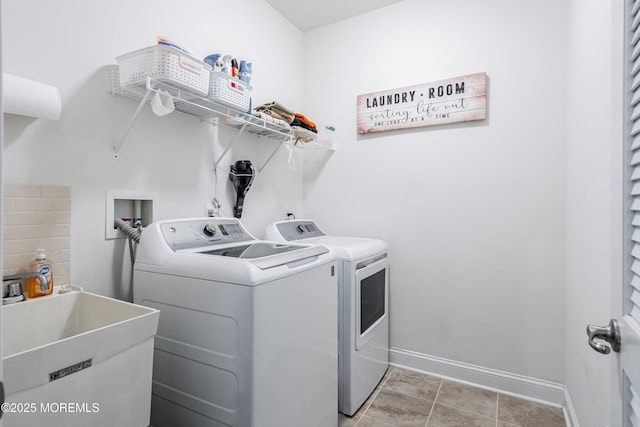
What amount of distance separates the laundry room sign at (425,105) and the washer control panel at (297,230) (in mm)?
839

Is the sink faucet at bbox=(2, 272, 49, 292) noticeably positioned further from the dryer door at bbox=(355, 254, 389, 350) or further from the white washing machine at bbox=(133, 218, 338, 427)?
the dryer door at bbox=(355, 254, 389, 350)

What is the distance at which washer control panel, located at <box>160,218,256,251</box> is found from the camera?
4.96 ft

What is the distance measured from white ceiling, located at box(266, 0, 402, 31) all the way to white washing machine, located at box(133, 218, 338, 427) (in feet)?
6.34

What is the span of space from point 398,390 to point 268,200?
1569 mm

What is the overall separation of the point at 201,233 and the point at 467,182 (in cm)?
172

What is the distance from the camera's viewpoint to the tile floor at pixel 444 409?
74.0 inches

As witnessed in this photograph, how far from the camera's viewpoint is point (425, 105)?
2.40 m

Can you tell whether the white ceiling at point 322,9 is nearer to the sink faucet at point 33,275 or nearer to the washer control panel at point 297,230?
the washer control panel at point 297,230

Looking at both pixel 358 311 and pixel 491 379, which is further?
pixel 491 379

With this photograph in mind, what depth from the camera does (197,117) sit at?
76.6 inches

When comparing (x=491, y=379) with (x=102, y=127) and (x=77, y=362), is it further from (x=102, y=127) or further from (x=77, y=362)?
(x=102, y=127)

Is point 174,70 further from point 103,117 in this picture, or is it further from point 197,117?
point 197,117

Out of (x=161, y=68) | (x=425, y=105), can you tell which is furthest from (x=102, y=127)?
(x=425, y=105)

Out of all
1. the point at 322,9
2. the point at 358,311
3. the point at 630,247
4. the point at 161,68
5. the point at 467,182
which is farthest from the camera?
the point at 322,9
